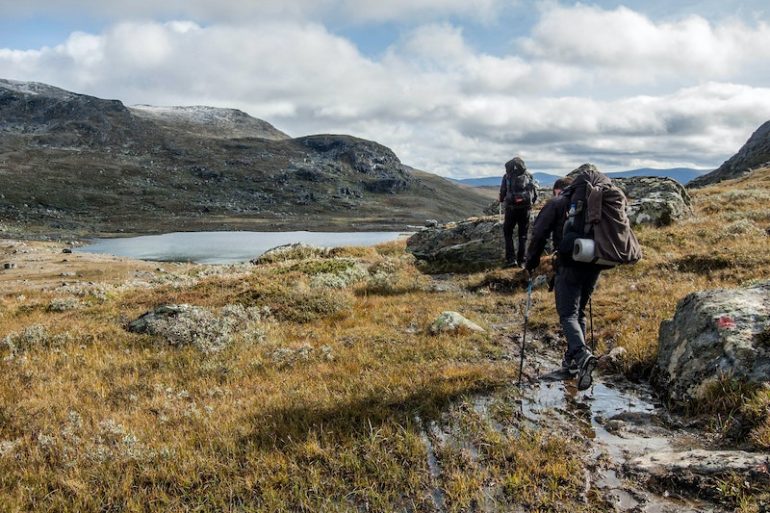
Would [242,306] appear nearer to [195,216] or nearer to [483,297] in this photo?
[483,297]

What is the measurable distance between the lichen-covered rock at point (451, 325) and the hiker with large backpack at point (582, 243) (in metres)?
2.85

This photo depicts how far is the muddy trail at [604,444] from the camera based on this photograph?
453 cm

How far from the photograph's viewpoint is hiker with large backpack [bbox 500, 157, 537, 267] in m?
16.7

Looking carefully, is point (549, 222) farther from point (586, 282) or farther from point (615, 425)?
point (615, 425)

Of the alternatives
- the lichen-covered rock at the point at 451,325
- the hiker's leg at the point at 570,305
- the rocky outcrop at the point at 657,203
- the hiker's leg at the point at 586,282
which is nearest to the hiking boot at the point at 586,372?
the hiker's leg at the point at 570,305

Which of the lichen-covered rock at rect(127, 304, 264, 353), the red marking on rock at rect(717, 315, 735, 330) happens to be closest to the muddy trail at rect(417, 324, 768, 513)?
the red marking on rock at rect(717, 315, 735, 330)

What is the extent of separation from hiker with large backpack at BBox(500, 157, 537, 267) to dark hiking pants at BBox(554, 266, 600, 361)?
915 cm

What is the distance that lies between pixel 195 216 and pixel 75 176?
183 ft

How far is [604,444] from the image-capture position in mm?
5664

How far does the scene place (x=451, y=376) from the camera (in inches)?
301

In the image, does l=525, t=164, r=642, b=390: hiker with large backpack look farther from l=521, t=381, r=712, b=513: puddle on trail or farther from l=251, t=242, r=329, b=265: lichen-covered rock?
l=251, t=242, r=329, b=265: lichen-covered rock

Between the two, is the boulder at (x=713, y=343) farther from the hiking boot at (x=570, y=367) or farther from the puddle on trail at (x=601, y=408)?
the hiking boot at (x=570, y=367)

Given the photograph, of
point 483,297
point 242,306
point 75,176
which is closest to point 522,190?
point 483,297

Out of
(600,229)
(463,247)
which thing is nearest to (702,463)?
(600,229)
